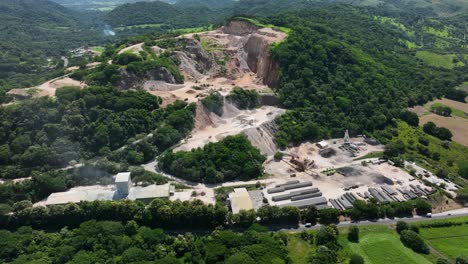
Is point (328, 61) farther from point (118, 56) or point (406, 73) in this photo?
point (118, 56)

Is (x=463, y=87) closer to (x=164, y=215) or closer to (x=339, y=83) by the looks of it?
(x=339, y=83)

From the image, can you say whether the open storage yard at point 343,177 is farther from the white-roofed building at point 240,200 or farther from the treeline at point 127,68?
the treeline at point 127,68

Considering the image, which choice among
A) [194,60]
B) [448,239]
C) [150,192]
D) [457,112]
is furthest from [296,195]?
[457,112]

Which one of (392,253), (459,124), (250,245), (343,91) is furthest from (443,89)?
(250,245)

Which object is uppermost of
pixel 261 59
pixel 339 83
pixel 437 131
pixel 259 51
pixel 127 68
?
pixel 259 51

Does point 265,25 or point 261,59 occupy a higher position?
point 265,25

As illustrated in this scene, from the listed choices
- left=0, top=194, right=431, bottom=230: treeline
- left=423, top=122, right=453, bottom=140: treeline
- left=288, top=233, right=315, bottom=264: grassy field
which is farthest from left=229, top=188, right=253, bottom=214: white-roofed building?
left=423, top=122, right=453, bottom=140: treeline

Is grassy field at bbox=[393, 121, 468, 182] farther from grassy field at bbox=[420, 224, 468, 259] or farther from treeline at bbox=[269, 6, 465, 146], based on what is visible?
grassy field at bbox=[420, 224, 468, 259]
